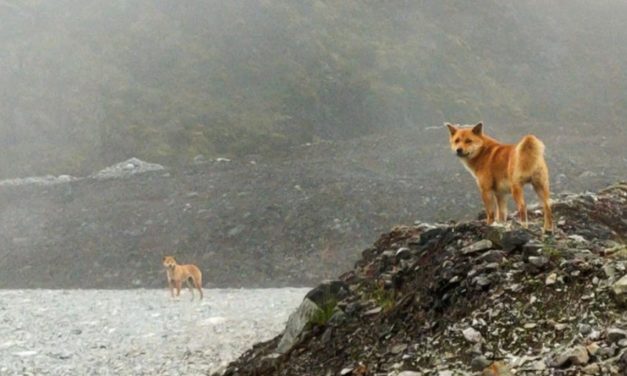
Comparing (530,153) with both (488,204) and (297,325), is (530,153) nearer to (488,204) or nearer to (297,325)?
(488,204)

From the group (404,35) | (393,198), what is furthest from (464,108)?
(393,198)

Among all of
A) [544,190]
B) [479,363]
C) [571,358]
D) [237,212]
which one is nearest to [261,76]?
[237,212]

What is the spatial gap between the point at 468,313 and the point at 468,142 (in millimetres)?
2579

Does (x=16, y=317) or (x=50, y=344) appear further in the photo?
(x=16, y=317)

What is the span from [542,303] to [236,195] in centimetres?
2066

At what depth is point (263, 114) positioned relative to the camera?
1634 inches

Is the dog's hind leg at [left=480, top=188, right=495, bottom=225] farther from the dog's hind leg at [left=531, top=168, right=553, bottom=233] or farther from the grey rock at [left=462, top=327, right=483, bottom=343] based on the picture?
the grey rock at [left=462, top=327, right=483, bottom=343]

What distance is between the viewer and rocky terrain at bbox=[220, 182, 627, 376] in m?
5.79

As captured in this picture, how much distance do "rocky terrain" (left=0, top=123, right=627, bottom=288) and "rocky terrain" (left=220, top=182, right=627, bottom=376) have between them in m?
11.1

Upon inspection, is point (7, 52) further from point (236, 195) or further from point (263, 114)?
point (236, 195)

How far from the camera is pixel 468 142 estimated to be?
876 centimetres

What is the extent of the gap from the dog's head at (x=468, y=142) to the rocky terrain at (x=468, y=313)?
89 cm

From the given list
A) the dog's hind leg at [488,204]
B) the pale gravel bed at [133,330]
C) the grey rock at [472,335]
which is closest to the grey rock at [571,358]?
the grey rock at [472,335]

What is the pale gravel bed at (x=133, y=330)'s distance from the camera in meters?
10.9
